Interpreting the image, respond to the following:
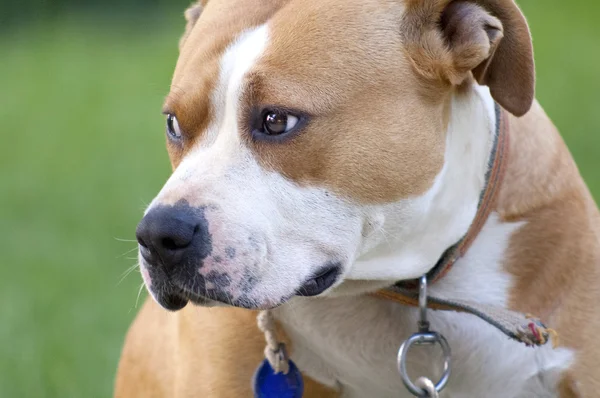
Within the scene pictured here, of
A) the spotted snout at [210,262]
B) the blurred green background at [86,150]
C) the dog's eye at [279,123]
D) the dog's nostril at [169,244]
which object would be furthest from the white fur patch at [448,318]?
the blurred green background at [86,150]

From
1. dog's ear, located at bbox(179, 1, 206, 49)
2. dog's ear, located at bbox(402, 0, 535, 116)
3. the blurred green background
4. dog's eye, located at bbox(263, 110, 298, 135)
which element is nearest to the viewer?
dog's eye, located at bbox(263, 110, 298, 135)

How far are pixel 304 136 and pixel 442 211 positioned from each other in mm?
539

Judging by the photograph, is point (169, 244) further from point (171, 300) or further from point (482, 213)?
point (482, 213)

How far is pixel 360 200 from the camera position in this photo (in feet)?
8.96

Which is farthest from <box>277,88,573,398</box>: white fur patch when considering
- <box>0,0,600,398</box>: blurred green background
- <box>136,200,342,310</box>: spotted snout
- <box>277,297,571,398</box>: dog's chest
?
<box>0,0,600,398</box>: blurred green background

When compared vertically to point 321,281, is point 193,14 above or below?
above

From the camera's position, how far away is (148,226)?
2562mm

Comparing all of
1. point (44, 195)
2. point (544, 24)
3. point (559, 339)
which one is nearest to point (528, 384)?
point (559, 339)

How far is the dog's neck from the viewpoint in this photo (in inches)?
113

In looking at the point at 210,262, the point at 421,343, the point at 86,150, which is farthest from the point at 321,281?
the point at 86,150

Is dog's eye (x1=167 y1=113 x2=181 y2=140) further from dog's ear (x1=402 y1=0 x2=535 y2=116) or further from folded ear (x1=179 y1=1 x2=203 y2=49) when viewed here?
dog's ear (x1=402 y1=0 x2=535 y2=116)

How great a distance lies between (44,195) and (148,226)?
19.5 ft

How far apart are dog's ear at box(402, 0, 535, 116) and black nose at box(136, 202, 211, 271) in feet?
2.48

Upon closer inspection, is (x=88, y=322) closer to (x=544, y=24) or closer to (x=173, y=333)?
(x=173, y=333)
